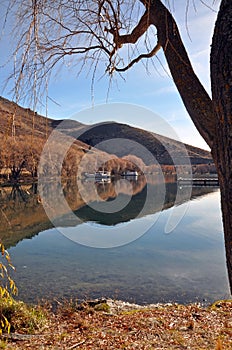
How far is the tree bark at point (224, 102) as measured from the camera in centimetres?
131

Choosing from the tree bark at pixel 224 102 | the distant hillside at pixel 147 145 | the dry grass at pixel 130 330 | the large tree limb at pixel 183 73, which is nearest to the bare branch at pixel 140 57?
the large tree limb at pixel 183 73

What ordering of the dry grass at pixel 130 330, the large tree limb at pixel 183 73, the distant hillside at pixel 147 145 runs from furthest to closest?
the distant hillside at pixel 147 145
the dry grass at pixel 130 330
the large tree limb at pixel 183 73

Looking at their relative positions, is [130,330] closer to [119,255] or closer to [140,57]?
[140,57]

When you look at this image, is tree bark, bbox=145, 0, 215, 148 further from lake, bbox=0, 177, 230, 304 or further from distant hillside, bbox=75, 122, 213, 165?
distant hillside, bbox=75, 122, 213, 165

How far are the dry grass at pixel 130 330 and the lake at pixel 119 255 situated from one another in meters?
1.61

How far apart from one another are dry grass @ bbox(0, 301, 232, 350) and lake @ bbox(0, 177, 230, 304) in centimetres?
161

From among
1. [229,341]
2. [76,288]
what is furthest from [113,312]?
[76,288]

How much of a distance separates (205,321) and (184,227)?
1218 cm

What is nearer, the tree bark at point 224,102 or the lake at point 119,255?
the tree bark at point 224,102

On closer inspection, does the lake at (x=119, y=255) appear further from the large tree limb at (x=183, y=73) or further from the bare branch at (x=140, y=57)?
the large tree limb at (x=183, y=73)

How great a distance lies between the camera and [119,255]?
1190cm

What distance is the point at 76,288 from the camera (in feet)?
26.6

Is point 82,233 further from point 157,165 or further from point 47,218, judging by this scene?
point 157,165

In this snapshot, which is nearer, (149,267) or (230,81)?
(230,81)
